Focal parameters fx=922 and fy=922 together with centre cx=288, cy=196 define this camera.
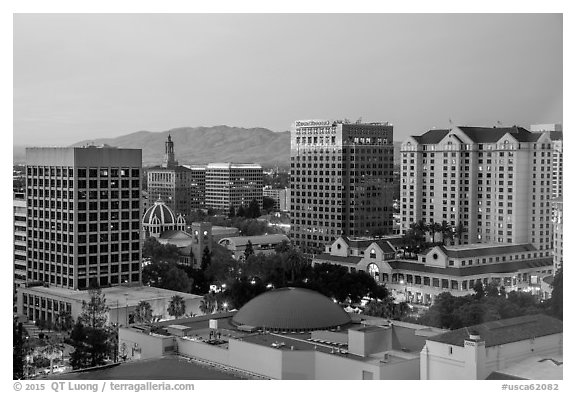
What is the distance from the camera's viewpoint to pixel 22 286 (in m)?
29.8

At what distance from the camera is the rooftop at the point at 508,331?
53.0ft

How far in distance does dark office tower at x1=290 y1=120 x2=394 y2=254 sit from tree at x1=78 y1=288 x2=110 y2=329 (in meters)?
20.9

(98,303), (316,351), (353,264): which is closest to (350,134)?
(353,264)

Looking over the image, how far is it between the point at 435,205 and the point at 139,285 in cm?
1680

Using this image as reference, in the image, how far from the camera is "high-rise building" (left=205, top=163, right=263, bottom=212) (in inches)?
2908

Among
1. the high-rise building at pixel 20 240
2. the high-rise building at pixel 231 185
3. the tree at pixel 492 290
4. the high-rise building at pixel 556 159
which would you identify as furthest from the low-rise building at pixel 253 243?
the high-rise building at pixel 231 185

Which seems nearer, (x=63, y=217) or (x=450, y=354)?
(x=450, y=354)

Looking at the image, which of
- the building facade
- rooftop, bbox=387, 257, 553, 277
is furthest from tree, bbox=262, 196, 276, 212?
rooftop, bbox=387, 257, 553, 277

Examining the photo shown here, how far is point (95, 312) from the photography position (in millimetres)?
25562

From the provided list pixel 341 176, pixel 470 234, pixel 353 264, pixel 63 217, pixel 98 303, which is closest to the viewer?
pixel 98 303

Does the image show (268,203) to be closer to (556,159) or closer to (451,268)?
(556,159)

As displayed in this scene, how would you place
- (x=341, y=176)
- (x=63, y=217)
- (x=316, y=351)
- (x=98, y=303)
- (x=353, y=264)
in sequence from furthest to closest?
(x=341, y=176) < (x=353, y=264) < (x=63, y=217) < (x=98, y=303) < (x=316, y=351)

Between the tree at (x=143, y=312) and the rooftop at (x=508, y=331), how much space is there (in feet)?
→ 36.7

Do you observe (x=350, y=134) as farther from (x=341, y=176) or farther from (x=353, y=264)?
(x=353, y=264)
